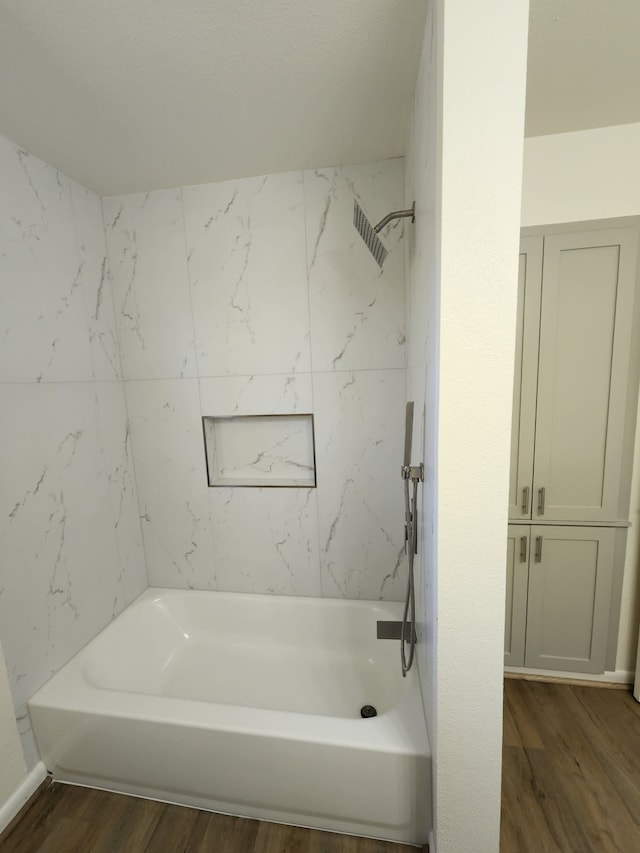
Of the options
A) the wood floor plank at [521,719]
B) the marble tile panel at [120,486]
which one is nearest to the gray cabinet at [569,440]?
the wood floor plank at [521,719]

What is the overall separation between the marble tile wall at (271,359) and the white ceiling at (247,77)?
0.71 ft

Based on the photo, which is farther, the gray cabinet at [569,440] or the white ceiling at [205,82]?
the gray cabinet at [569,440]

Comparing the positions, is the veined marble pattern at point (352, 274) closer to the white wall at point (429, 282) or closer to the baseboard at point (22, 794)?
the white wall at point (429, 282)

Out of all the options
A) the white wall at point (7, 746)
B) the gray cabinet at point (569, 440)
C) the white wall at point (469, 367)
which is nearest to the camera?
the white wall at point (469, 367)

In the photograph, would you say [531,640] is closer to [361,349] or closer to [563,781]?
[563,781]

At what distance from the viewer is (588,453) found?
1.70m

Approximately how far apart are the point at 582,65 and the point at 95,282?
6.88 ft

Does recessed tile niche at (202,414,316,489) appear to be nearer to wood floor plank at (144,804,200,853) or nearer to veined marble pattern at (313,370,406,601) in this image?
veined marble pattern at (313,370,406,601)

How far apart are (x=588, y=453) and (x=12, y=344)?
2480mm

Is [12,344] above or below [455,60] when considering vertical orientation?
below

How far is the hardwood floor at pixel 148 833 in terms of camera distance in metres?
1.22

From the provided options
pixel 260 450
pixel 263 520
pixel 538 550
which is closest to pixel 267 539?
pixel 263 520

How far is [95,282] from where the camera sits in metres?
1.80

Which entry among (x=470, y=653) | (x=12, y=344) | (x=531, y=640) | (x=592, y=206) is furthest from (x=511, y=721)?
(x=12, y=344)
